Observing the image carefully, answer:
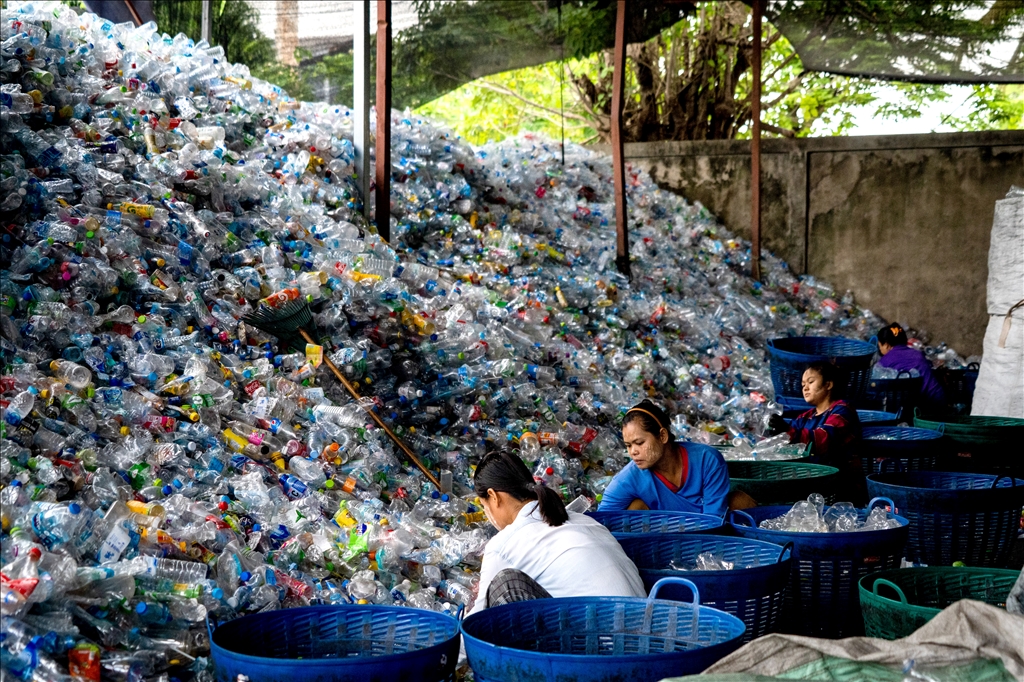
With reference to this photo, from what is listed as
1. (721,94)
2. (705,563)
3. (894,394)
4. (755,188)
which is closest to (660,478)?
(705,563)

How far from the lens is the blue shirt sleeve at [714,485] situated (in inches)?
148

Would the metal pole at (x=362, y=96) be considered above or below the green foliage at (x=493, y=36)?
below

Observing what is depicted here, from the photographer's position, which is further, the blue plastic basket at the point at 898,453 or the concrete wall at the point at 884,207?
the concrete wall at the point at 884,207

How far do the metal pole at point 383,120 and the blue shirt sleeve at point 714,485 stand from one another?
3.74m

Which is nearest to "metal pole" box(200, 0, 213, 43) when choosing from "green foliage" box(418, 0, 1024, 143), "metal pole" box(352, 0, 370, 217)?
"metal pole" box(352, 0, 370, 217)

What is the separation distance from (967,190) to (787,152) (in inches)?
70.5

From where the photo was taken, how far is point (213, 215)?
5.71 m

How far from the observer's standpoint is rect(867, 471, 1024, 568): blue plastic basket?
12.1 feet

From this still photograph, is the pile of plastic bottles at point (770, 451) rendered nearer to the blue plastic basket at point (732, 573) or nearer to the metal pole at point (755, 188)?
the blue plastic basket at point (732, 573)

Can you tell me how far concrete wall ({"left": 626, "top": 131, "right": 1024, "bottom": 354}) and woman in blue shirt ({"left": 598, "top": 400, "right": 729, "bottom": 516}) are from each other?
268 inches

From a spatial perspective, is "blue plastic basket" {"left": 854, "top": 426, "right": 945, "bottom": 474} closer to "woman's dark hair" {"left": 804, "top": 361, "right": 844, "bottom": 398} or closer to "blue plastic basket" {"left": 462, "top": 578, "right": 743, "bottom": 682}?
"woman's dark hair" {"left": 804, "top": 361, "right": 844, "bottom": 398}

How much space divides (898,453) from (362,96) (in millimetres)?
4230

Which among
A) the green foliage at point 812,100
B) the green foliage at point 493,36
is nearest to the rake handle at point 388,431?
the green foliage at point 493,36

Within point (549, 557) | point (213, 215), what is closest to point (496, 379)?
point (213, 215)
